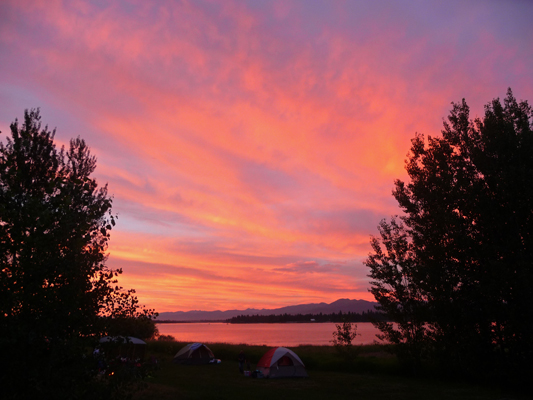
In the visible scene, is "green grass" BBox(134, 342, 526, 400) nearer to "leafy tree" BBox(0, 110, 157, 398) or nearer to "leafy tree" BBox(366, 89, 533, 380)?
"leafy tree" BBox(366, 89, 533, 380)

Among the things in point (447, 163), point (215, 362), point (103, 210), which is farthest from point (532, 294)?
point (215, 362)

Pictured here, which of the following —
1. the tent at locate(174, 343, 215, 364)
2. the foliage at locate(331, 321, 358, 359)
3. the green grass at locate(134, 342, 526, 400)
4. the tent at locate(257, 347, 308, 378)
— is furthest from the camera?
the tent at locate(174, 343, 215, 364)

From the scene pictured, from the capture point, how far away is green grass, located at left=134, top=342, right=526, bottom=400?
2100 centimetres

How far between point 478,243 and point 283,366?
17.3m

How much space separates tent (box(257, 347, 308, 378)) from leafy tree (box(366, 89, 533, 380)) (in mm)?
9003

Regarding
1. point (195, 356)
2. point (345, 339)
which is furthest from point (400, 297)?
point (195, 356)

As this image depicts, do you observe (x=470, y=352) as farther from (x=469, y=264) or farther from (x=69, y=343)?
(x=69, y=343)

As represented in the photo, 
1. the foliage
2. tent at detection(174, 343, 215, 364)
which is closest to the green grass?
the foliage

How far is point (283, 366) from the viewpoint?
2992 cm

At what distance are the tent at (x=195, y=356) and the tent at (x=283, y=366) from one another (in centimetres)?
975

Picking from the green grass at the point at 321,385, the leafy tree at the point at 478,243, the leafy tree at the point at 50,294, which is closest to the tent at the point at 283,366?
the green grass at the point at 321,385

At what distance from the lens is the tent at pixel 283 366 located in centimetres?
2967

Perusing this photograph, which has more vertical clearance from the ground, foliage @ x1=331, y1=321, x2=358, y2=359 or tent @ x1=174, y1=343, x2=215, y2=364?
foliage @ x1=331, y1=321, x2=358, y2=359

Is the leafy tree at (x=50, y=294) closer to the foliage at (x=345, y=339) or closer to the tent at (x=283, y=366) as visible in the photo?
the tent at (x=283, y=366)
